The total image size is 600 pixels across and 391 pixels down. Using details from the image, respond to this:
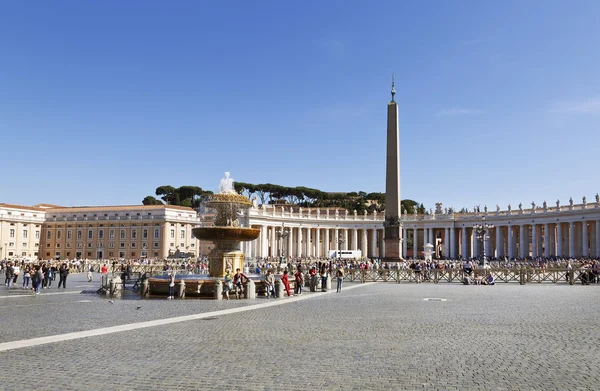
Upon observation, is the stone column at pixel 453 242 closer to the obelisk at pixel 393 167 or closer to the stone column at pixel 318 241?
the stone column at pixel 318 241

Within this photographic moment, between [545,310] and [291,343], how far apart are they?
364 inches

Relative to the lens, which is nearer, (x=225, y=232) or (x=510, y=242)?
(x=225, y=232)

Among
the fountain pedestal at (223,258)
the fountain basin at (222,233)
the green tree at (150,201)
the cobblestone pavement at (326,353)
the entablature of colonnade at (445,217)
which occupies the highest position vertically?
the green tree at (150,201)

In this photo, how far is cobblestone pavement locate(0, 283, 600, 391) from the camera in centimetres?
712

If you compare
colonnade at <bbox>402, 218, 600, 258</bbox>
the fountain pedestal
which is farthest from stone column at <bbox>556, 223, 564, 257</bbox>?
the fountain pedestal

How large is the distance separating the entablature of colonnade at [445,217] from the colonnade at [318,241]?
1343 millimetres

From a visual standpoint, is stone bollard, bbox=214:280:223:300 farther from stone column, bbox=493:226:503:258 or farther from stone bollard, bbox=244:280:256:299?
stone column, bbox=493:226:503:258

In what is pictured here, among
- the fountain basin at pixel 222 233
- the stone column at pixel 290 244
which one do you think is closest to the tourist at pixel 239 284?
the fountain basin at pixel 222 233

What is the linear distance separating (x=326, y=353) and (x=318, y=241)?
286 ft

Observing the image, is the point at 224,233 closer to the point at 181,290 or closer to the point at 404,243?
the point at 181,290

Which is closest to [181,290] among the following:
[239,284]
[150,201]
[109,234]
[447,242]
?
[239,284]

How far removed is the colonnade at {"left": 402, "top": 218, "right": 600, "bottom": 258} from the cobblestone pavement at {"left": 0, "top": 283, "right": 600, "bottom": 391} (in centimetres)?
5523

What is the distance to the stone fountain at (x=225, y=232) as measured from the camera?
24.4 m

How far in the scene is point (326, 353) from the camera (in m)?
9.09
